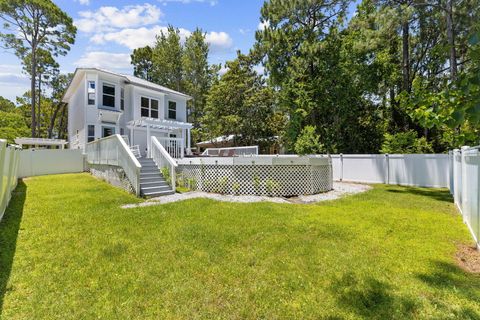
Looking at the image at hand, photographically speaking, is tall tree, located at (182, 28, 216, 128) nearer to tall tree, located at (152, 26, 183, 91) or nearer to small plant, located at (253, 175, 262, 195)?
tall tree, located at (152, 26, 183, 91)

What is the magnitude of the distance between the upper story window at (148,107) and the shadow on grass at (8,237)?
1075 cm

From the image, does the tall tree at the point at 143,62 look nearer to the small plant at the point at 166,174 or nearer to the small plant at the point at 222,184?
the small plant at the point at 166,174

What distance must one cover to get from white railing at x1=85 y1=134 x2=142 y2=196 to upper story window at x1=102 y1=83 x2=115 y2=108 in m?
3.62

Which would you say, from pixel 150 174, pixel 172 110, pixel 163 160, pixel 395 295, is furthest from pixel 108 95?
pixel 395 295

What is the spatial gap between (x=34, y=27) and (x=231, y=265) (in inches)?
1076

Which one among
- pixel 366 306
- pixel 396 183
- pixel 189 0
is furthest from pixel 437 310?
pixel 189 0

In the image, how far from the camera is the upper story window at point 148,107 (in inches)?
715

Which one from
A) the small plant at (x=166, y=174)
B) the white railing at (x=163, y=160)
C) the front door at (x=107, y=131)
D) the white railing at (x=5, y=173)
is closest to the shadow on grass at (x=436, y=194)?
the white railing at (x=163, y=160)

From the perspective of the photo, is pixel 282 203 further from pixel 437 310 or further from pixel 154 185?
pixel 437 310

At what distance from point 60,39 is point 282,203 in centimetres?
2535

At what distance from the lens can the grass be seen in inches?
119

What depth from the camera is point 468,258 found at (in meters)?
4.45

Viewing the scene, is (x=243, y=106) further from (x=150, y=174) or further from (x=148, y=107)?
(x=150, y=174)

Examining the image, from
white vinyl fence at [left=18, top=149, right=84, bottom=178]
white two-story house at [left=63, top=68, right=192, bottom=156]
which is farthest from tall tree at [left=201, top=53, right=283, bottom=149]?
white vinyl fence at [left=18, top=149, right=84, bottom=178]
